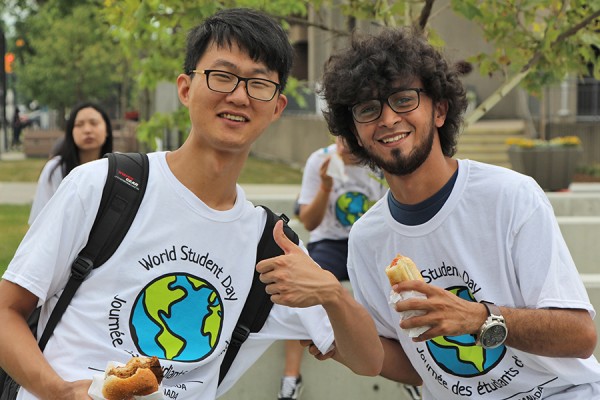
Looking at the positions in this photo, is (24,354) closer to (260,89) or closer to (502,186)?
(260,89)

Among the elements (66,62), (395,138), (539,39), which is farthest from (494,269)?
(66,62)

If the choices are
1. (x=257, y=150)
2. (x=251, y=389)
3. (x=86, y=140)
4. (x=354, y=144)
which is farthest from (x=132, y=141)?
(x=354, y=144)

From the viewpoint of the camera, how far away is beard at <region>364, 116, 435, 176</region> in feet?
10.9

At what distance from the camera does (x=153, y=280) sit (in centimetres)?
314

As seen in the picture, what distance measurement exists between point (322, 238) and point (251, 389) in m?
1.64

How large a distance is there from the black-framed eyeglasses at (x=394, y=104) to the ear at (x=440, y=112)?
0.16 metres

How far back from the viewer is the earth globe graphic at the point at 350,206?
7293mm

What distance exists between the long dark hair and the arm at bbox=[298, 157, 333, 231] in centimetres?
170

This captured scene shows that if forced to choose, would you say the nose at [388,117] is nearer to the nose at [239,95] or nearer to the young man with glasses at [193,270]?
the young man with glasses at [193,270]

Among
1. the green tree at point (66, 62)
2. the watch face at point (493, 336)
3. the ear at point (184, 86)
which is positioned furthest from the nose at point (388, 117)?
the green tree at point (66, 62)

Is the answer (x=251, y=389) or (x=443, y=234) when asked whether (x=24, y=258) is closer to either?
(x=443, y=234)

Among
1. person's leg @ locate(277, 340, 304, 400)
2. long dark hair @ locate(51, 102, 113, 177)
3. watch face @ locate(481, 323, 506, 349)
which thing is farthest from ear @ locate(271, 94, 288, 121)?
long dark hair @ locate(51, 102, 113, 177)

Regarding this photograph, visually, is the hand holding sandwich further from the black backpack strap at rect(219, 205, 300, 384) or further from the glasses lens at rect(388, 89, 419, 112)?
the glasses lens at rect(388, 89, 419, 112)

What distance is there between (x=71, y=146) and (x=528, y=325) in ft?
16.8
